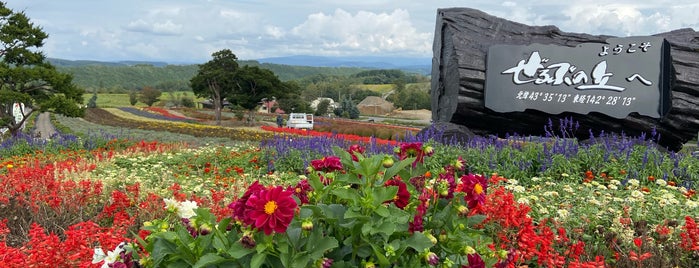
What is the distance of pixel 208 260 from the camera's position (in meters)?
1.86

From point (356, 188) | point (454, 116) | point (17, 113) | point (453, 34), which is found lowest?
point (17, 113)

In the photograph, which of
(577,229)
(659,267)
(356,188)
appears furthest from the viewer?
(577,229)

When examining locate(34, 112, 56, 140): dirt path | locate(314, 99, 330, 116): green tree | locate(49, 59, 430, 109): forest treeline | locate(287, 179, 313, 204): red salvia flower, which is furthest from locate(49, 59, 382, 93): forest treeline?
locate(287, 179, 313, 204): red salvia flower

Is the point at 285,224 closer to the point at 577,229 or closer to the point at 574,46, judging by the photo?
the point at 577,229

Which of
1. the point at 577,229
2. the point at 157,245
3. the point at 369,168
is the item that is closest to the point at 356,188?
the point at 369,168

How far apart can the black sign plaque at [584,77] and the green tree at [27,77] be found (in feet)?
34.4

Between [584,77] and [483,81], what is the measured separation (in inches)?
64.4

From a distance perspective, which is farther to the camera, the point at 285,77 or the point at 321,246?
the point at 285,77

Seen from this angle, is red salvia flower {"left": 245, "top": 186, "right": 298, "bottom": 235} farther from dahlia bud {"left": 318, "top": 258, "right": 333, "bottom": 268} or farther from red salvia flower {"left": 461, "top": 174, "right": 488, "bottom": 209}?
red salvia flower {"left": 461, "top": 174, "right": 488, "bottom": 209}

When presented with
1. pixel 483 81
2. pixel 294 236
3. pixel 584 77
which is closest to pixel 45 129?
pixel 483 81

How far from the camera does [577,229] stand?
3.52m

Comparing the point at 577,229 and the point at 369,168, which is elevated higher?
the point at 369,168

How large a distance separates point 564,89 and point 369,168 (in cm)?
845

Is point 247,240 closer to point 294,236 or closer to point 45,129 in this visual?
point 294,236
